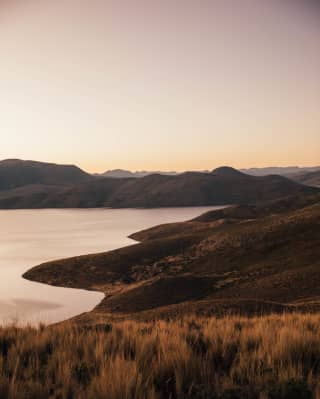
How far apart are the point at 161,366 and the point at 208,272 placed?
3895 centimetres

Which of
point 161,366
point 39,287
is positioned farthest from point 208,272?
point 161,366

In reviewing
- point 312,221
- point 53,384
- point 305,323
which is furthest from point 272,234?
point 53,384

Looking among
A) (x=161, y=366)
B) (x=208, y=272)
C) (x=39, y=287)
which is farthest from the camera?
(x=39, y=287)

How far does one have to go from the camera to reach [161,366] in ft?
20.3

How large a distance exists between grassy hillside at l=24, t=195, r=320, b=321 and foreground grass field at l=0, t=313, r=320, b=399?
12551 millimetres

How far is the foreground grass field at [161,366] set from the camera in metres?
5.18

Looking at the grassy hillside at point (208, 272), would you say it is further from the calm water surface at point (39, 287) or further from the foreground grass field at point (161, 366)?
the foreground grass field at point (161, 366)

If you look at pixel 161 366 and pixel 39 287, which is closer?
pixel 161 366

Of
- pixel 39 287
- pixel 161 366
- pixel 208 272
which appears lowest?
pixel 39 287

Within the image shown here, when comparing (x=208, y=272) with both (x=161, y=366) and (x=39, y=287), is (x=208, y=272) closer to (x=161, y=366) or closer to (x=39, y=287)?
(x=39, y=287)

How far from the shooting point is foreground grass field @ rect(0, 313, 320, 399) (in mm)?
5176

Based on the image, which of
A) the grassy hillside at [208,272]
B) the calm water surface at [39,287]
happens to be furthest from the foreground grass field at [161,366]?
the grassy hillside at [208,272]

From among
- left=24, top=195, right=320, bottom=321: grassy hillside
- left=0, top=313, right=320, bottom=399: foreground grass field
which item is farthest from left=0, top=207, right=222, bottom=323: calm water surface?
left=0, top=313, right=320, bottom=399: foreground grass field

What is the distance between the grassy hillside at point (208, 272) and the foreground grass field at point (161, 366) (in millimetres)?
12551
